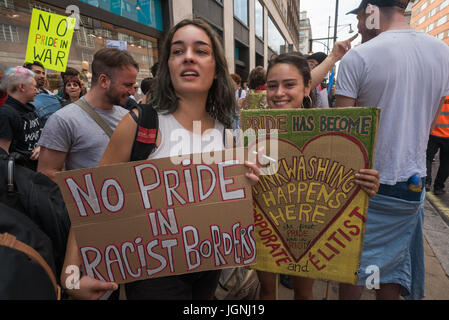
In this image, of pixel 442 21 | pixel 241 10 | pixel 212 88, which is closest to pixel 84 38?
pixel 212 88

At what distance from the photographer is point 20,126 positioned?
2322 millimetres

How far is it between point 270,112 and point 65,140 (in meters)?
1.55

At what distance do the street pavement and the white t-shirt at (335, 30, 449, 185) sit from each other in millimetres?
886

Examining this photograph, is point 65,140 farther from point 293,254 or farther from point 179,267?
point 293,254

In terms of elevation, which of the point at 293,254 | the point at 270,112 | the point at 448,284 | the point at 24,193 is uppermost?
the point at 270,112

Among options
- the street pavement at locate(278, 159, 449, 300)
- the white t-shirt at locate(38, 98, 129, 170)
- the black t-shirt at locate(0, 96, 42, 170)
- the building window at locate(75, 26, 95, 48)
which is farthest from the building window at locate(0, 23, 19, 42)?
the street pavement at locate(278, 159, 449, 300)

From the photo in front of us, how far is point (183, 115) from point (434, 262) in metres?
3.01

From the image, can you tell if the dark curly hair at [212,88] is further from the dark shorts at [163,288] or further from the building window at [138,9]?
the building window at [138,9]

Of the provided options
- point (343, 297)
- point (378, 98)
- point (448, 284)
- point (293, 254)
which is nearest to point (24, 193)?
point (293, 254)

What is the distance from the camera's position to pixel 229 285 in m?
1.80

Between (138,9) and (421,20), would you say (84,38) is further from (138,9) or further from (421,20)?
(421,20)

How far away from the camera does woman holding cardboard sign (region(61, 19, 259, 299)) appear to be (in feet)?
3.61

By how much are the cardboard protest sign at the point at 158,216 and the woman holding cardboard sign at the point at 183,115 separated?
0.09 metres

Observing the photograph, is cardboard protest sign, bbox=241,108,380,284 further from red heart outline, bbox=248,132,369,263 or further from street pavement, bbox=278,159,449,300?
street pavement, bbox=278,159,449,300
